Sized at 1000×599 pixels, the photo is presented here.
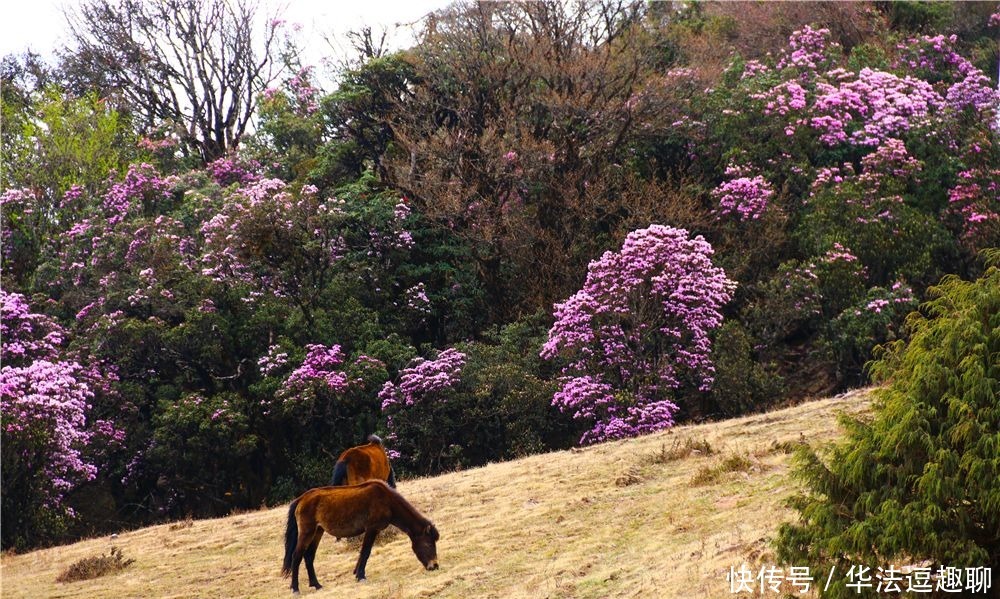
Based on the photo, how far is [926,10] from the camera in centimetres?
4694

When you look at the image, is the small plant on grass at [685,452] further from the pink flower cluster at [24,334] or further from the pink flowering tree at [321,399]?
the pink flower cluster at [24,334]

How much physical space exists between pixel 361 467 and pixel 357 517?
1.74m

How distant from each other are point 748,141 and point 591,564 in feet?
80.5

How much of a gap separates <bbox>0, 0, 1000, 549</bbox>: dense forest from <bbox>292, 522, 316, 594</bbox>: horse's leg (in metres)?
13.9

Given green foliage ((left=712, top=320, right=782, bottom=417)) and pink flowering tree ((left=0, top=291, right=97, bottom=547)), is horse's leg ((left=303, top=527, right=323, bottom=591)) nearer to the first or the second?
pink flowering tree ((left=0, top=291, right=97, bottom=547))

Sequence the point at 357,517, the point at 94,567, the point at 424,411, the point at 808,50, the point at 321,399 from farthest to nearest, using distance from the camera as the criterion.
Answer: the point at 808,50 → the point at 321,399 → the point at 424,411 → the point at 94,567 → the point at 357,517

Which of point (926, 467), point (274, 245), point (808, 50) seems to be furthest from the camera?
point (808, 50)

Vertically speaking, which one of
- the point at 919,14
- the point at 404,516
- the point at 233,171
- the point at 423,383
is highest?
the point at 919,14

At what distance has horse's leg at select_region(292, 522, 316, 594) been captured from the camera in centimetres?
1486

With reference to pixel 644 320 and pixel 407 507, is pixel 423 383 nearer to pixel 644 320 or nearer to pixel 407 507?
pixel 644 320

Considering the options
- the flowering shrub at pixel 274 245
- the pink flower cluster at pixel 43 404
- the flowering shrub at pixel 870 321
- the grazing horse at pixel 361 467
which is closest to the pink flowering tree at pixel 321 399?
the flowering shrub at pixel 274 245

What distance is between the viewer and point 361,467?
53.7 feet

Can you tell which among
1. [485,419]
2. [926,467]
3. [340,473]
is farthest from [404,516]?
[485,419]

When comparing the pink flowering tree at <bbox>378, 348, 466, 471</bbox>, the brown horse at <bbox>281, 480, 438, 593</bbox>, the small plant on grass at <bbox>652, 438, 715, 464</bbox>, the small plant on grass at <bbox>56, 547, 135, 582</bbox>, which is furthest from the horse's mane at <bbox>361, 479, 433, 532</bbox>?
the pink flowering tree at <bbox>378, 348, 466, 471</bbox>
